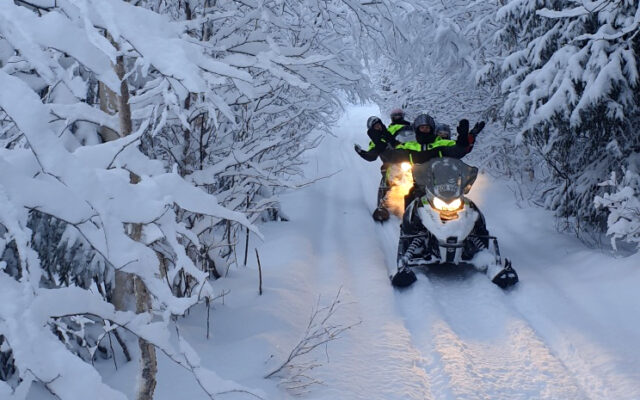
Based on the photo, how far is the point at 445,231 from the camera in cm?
634

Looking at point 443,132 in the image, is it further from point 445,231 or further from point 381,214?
point 445,231

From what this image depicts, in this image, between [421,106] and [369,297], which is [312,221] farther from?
[421,106]

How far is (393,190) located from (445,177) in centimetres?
332

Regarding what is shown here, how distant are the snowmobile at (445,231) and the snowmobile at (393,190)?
101 inches

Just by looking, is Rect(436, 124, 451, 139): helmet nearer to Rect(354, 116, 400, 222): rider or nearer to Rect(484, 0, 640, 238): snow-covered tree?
Rect(484, 0, 640, 238): snow-covered tree

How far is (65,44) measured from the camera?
127 centimetres

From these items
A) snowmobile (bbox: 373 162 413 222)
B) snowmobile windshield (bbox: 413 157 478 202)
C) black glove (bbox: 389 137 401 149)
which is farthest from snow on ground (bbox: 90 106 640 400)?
Answer: black glove (bbox: 389 137 401 149)

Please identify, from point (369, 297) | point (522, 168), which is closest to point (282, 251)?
point (369, 297)

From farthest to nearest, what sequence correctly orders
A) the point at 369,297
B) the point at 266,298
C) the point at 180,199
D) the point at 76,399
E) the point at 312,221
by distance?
the point at 312,221, the point at 369,297, the point at 266,298, the point at 180,199, the point at 76,399

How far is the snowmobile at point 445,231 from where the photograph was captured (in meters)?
6.25

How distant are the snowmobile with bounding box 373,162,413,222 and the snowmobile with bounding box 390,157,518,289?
2567 mm

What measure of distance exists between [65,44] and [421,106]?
1705cm

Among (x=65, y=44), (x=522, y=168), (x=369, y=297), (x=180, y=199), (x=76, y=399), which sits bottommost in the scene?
(x=522, y=168)

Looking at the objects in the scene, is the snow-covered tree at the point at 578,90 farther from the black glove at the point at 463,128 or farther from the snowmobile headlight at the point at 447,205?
the snowmobile headlight at the point at 447,205
